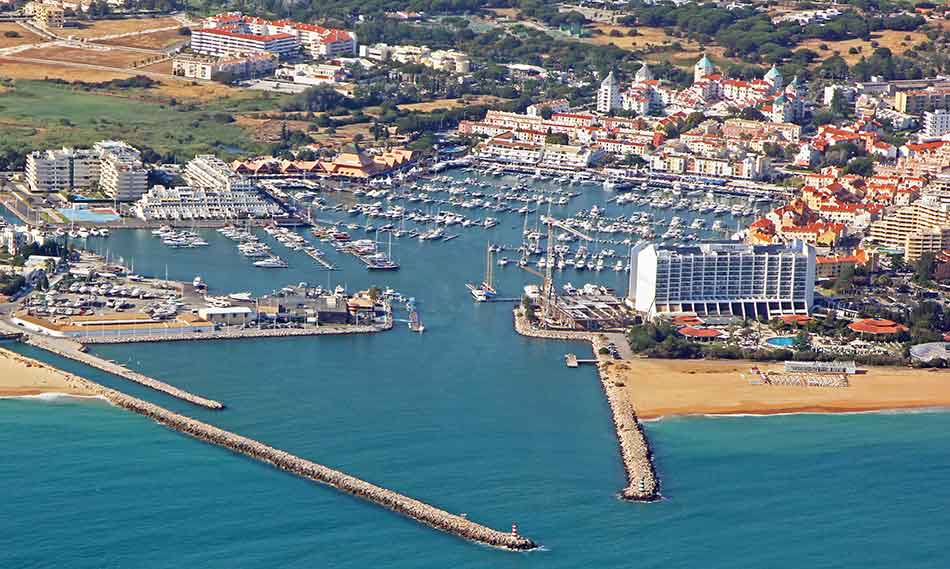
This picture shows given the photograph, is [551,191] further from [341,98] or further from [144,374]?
[144,374]

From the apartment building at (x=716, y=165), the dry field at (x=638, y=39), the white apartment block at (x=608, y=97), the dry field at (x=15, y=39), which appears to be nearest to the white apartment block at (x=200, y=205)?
the apartment building at (x=716, y=165)

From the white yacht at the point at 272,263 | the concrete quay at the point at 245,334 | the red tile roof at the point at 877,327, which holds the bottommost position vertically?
the concrete quay at the point at 245,334

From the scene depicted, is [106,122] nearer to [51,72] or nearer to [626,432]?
[51,72]

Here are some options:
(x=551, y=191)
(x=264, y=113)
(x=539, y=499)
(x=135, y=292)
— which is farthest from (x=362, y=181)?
(x=539, y=499)

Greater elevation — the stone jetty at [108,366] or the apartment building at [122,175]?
the apartment building at [122,175]

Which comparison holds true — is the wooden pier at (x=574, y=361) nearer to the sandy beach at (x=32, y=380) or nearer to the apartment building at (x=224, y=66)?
the sandy beach at (x=32, y=380)

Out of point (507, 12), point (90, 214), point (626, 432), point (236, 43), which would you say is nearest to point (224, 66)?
point (236, 43)
